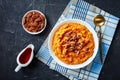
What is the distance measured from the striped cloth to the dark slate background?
0.07ft

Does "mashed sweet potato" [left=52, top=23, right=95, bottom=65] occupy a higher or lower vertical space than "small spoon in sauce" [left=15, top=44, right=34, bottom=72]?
higher

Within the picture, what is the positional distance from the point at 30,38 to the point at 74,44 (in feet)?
0.77

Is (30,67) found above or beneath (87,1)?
beneath

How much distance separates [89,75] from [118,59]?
16cm

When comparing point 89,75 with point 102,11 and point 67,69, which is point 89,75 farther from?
point 102,11

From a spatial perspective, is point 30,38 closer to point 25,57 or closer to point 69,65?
point 25,57

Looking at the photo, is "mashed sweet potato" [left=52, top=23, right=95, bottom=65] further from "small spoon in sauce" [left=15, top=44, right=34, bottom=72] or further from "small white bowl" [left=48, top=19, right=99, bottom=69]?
"small spoon in sauce" [left=15, top=44, right=34, bottom=72]

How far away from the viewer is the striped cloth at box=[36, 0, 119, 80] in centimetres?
147

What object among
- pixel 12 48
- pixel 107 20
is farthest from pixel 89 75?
pixel 12 48

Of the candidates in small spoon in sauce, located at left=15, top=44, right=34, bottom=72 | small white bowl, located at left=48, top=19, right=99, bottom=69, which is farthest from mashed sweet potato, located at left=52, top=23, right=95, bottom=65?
small spoon in sauce, located at left=15, top=44, right=34, bottom=72

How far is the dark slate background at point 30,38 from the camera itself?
1483mm

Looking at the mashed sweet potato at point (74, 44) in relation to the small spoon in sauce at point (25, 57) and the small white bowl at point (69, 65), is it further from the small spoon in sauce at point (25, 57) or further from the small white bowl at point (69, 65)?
the small spoon in sauce at point (25, 57)

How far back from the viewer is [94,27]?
149 centimetres

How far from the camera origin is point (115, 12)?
1483 mm
